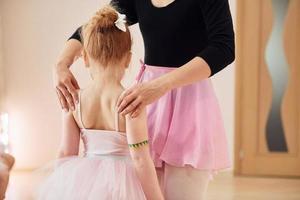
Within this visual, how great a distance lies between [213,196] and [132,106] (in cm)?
222

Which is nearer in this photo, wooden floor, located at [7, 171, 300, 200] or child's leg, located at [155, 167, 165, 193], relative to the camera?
child's leg, located at [155, 167, 165, 193]

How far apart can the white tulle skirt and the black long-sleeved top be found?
0.33 metres

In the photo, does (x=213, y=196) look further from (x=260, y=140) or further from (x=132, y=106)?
(x=132, y=106)

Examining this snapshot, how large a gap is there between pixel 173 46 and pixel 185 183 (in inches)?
15.3

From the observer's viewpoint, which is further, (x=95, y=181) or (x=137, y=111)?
(x=95, y=181)

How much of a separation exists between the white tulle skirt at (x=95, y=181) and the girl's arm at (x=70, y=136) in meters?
0.05

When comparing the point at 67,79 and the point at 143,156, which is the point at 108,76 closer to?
the point at 67,79

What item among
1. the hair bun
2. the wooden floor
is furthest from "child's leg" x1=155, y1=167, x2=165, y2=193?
the wooden floor

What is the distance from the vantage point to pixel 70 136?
1.35 metres

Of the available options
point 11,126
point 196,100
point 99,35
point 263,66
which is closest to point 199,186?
point 196,100

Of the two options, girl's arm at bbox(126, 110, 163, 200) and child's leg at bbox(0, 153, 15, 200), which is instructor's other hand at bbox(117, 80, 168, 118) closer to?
girl's arm at bbox(126, 110, 163, 200)

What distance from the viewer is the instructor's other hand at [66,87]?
1224 millimetres

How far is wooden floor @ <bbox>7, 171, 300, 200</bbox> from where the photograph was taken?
10.2ft

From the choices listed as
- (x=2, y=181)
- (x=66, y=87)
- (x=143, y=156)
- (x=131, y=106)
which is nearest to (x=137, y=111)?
(x=131, y=106)
